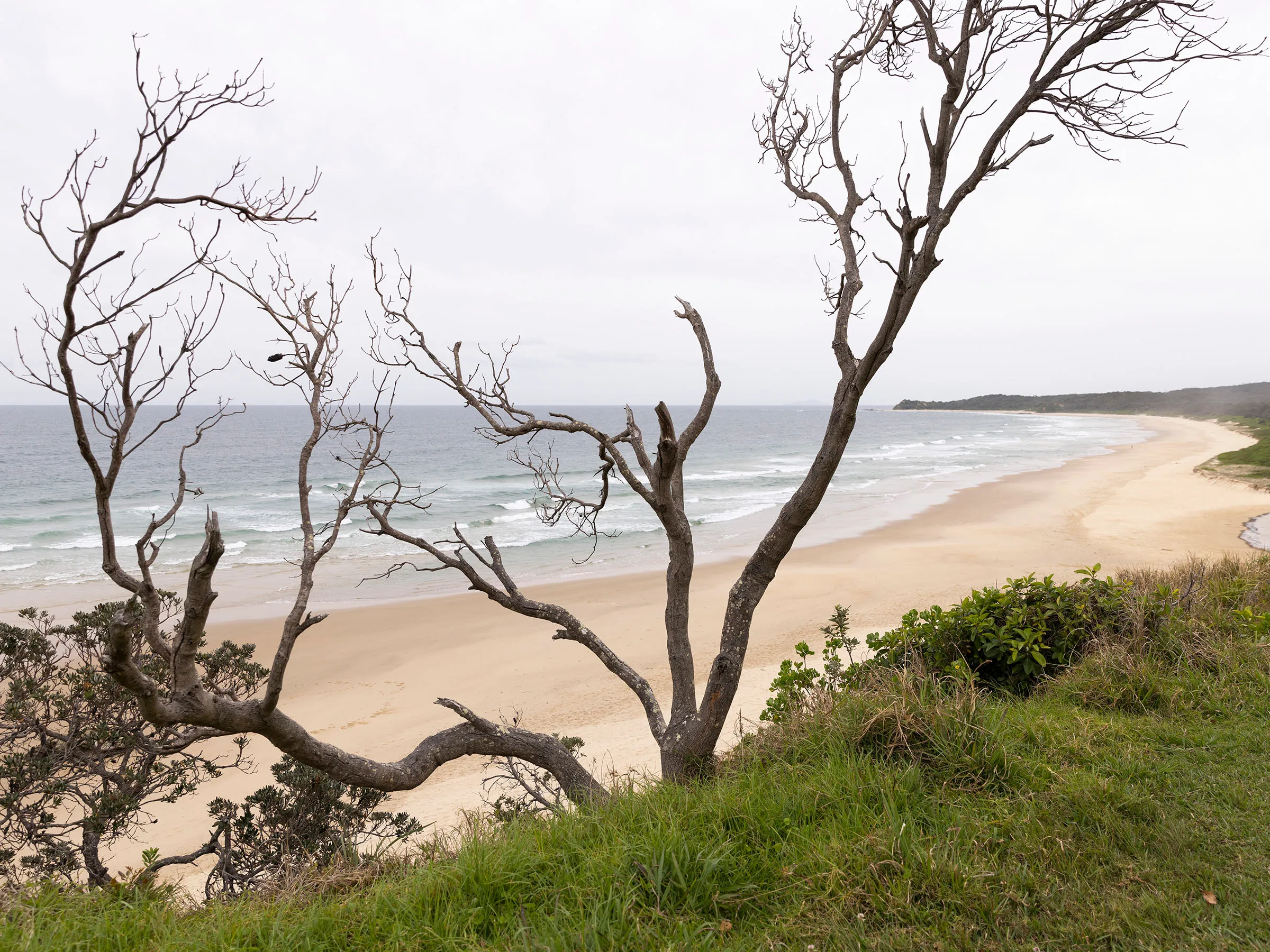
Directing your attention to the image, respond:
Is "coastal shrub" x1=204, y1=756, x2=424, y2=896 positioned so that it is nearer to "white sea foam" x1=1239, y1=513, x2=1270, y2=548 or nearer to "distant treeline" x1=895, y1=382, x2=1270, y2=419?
"white sea foam" x1=1239, y1=513, x2=1270, y2=548

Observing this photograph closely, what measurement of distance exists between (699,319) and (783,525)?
1.50 meters

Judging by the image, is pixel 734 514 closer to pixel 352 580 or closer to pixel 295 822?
pixel 352 580

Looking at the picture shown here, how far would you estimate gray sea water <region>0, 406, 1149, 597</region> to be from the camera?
72.6 ft

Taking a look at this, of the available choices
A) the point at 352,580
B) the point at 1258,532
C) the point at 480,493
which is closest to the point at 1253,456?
the point at 1258,532

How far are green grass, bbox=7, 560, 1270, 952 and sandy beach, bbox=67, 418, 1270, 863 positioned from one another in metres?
4.25

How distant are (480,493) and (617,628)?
23.9 meters

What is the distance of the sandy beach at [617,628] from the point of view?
939 cm

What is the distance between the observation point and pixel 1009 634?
5055 mm

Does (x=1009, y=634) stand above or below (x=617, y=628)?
above

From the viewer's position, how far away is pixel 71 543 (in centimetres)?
2452

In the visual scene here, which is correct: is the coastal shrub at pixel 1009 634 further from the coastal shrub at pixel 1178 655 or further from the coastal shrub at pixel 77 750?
the coastal shrub at pixel 77 750

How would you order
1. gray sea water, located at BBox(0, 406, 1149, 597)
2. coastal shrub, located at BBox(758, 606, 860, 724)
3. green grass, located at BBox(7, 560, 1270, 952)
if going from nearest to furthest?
green grass, located at BBox(7, 560, 1270, 952) → coastal shrub, located at BBox(758, 606, 860, 724) → gray sea water, located at BBox(0, 406, 1149, 597)

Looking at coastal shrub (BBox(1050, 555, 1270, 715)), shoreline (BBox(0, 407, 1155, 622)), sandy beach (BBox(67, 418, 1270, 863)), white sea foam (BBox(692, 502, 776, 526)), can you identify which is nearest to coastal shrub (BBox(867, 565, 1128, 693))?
coastal shrub (BBox(1050, 555, 1270, 715))

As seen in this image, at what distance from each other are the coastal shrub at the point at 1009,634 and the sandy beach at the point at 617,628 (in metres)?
2.96
